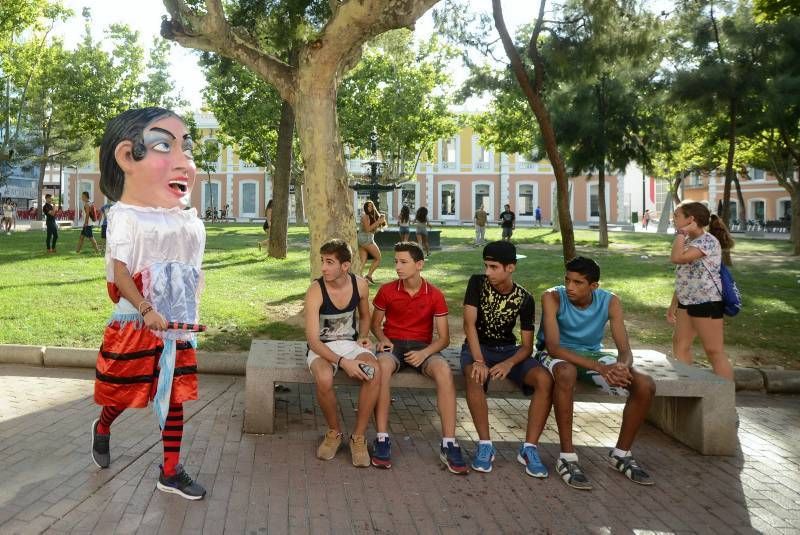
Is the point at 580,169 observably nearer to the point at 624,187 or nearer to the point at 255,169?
the point at 624,187

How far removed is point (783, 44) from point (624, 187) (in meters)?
43.9

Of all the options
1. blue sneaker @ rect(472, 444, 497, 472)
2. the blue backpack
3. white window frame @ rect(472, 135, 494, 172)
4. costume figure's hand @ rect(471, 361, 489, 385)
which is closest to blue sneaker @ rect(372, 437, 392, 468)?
blue sneaker @ rect(472, 444, 497, 472)

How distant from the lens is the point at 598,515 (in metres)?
3.88

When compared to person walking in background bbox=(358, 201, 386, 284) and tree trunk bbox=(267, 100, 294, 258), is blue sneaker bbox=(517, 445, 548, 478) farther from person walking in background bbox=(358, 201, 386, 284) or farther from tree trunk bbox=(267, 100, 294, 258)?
tree trunk bbox=(267, 100, 294, 258)

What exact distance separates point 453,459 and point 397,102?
34.1 meters

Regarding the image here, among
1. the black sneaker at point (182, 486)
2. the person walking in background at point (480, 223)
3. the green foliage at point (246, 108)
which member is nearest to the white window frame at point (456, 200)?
the green foliage at point (246, 108)

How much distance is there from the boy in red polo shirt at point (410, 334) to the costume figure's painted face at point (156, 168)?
5.00ft

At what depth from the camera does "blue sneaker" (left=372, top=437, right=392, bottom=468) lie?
14.7 feet

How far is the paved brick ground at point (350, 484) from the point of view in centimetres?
367

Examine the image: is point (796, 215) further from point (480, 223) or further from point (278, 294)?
point (278, 294)

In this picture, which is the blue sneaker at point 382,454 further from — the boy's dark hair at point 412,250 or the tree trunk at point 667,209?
the tree trunk at point 667,209

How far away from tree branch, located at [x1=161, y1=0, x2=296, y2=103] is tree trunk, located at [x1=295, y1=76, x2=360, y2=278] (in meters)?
0.23

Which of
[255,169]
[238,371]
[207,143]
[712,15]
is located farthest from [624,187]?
[238,371]

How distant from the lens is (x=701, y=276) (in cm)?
561
